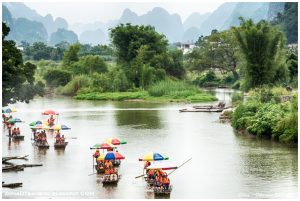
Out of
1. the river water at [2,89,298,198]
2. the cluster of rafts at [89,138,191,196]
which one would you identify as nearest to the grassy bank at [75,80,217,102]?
the river water at [2,89,298,198]

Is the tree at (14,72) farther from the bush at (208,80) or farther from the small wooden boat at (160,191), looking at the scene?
the bush at (208,80)

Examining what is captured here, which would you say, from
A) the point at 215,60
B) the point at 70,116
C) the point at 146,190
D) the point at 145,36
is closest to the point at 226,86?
the point at 215,60

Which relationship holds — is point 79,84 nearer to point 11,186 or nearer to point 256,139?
point 256,139

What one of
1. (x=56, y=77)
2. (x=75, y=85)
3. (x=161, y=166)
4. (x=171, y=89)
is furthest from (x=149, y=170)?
(x=56, y=77)

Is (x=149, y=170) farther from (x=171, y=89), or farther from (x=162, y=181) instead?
(x=171, y=89)

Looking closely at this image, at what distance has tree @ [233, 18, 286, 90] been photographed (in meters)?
36.7

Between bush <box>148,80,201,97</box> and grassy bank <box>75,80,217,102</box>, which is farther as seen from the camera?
bush <box>148,80,201,97</box>

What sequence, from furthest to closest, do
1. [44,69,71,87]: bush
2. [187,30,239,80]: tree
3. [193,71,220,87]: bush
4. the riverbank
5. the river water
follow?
[193,71,220,87]: bush, [187,30,239,80]: tree, [44,69,71,87]: bush, the riverbank, the river water

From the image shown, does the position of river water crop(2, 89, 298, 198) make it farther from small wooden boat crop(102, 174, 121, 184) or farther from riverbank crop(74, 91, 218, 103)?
riverbank crop(74, 91, 218, 103)

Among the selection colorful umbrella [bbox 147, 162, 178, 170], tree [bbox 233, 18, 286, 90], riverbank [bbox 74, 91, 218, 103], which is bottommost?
colorful umbrella [bbox 147, 162, 178, 170]

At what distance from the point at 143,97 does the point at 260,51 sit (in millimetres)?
13185

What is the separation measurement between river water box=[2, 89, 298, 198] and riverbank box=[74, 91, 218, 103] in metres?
10.3

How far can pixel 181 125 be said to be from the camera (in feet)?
102

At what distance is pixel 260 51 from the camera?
123 ft
